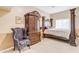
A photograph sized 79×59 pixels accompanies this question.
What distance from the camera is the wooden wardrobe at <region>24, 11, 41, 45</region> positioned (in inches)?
68.1

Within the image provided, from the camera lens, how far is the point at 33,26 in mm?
1796

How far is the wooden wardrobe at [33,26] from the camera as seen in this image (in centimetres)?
173

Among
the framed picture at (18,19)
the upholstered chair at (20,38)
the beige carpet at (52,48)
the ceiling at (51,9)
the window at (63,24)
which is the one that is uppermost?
the ceiling at (51,9)

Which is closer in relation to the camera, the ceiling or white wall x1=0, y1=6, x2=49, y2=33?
white wall x1=0, y1=6, x2=49, y2=33

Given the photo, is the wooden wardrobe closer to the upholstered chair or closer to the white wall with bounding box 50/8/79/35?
the upholstered chair

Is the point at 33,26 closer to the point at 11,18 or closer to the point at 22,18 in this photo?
the point at 22,18

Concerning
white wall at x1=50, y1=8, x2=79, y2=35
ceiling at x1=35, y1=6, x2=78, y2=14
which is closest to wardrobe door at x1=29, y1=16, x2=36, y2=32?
ceiling at x1=35, y1=6, x2=78, y2=14

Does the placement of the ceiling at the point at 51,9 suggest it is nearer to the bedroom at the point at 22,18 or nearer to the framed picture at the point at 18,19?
the bedroom at the point at 22,18

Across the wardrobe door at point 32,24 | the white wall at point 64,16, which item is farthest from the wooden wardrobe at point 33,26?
the white wall at point 64,16

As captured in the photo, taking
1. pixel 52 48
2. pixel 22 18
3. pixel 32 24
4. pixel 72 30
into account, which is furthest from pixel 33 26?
pixel 72 30
